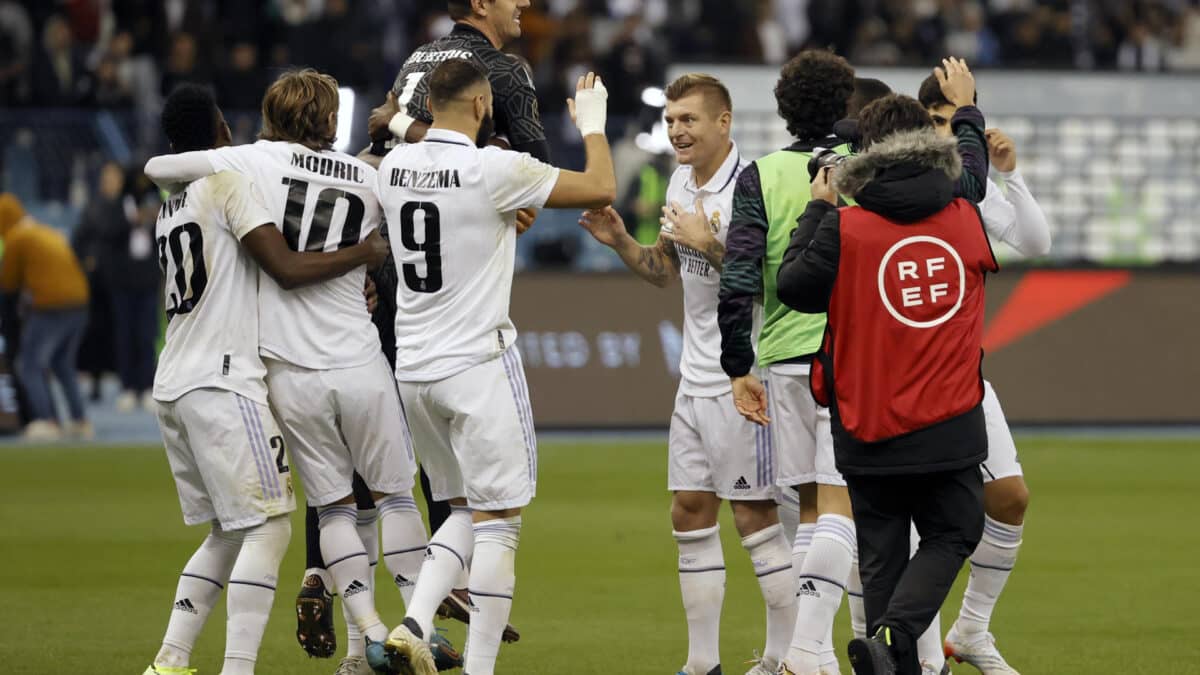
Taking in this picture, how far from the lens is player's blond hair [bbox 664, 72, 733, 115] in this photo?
7438 millimetres

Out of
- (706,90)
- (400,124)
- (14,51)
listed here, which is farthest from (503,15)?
(14,51)

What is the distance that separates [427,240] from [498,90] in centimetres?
93

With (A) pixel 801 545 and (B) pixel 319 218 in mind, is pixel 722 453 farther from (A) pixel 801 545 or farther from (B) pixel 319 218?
(B) pixel 319 218

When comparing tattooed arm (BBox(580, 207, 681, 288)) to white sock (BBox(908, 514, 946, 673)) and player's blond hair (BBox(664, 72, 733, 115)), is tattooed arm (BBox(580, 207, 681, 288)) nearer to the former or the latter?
player's blond hair (BBox(664, 72, 733, 115))

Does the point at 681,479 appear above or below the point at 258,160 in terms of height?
below

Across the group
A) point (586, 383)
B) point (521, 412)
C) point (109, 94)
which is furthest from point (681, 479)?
point (109, 94)

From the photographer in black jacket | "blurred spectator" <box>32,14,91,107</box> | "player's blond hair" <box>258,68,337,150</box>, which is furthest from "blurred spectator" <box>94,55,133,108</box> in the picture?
the photographer in black jacket

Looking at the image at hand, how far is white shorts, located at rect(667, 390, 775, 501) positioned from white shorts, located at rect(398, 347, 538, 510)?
0.76 m

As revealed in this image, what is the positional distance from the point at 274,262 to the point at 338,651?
214 cm

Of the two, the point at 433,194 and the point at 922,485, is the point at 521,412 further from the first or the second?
the point at 922,485

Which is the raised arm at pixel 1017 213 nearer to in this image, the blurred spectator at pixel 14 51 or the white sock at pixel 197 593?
the white sock at pixel 197 593

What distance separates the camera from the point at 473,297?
6.85 metres

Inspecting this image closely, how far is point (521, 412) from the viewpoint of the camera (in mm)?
6914

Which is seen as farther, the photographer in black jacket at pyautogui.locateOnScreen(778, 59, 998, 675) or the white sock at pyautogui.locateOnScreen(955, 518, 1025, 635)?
the white sock at pyautogui.locateOnScreen(955, 518, 1025, 635)
